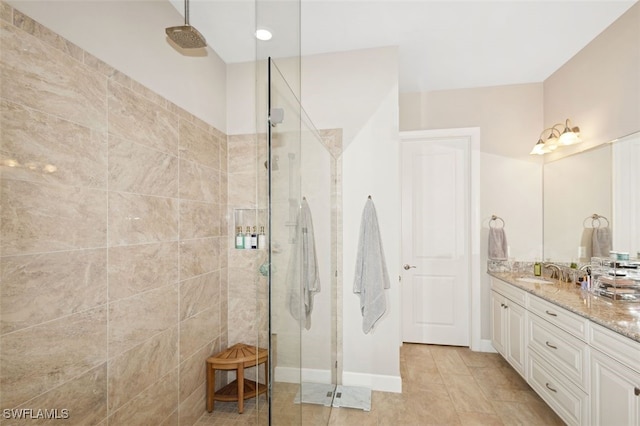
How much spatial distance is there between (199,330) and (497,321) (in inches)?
106

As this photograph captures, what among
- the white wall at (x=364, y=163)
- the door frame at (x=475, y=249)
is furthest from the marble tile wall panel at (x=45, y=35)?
the door frame at (x=475, y=249)

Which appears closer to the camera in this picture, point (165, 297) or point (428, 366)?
point (165, 297)

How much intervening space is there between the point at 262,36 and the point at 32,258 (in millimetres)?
1225

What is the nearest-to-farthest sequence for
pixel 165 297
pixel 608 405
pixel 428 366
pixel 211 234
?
pixel 608 405 → pixel 165 297 → pixel 211 234 → pixel 428 366

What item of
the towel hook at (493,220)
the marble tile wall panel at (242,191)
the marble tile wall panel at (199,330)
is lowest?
the marble tile wall panel at (199,330)

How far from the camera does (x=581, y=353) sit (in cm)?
167

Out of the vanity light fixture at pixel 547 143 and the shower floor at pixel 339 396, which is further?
the vanity light fixture at pixel 547 143

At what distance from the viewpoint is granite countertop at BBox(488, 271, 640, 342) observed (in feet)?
4.73

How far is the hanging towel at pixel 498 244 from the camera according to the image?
9.80ft

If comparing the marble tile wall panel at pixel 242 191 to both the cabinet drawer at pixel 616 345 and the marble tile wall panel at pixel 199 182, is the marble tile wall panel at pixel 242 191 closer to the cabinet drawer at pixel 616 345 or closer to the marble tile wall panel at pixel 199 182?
the marble tile wall panel at pixel 199 182

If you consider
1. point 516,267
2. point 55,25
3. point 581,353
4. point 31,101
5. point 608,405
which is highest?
point 55,25

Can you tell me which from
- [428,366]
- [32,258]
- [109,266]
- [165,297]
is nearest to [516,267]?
[428,366]

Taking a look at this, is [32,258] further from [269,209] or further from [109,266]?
[269,209]

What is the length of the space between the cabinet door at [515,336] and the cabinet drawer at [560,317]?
8.6 inches
